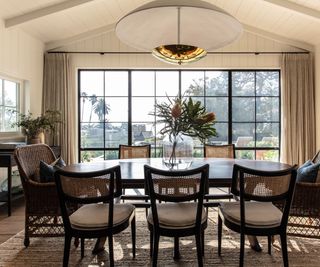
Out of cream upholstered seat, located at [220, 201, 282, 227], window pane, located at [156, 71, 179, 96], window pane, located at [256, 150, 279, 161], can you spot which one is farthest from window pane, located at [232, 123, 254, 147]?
cream upholstered seat, located at [220, 201, 282, 227]

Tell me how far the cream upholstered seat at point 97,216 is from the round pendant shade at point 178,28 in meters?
1.62

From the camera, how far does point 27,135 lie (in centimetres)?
459

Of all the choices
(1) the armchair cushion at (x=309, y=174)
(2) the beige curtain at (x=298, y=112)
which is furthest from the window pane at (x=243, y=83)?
(1) the armchair cushion at (x=309, y=174)

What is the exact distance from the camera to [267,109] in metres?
5.80

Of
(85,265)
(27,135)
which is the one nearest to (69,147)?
(27,135)

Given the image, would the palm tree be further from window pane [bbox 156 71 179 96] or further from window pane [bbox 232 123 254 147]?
window pane [bbox 232 123 254 147]

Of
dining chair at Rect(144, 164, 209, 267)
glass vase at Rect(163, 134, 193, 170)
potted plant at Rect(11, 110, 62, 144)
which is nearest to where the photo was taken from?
dining chair at Rect(144, 164, 209, 267)

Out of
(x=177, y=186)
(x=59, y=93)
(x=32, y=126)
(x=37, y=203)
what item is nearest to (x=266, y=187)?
(x=177, y=186)

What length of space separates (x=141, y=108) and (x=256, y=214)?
12.8 feet

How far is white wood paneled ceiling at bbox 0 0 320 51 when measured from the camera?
426cm

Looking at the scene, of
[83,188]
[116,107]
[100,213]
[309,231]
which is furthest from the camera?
[116,107]

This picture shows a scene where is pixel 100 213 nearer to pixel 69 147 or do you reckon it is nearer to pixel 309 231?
pixel 309 231

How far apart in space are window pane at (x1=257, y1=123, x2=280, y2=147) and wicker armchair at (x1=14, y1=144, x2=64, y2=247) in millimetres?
4237

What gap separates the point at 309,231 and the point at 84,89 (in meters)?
4.56
